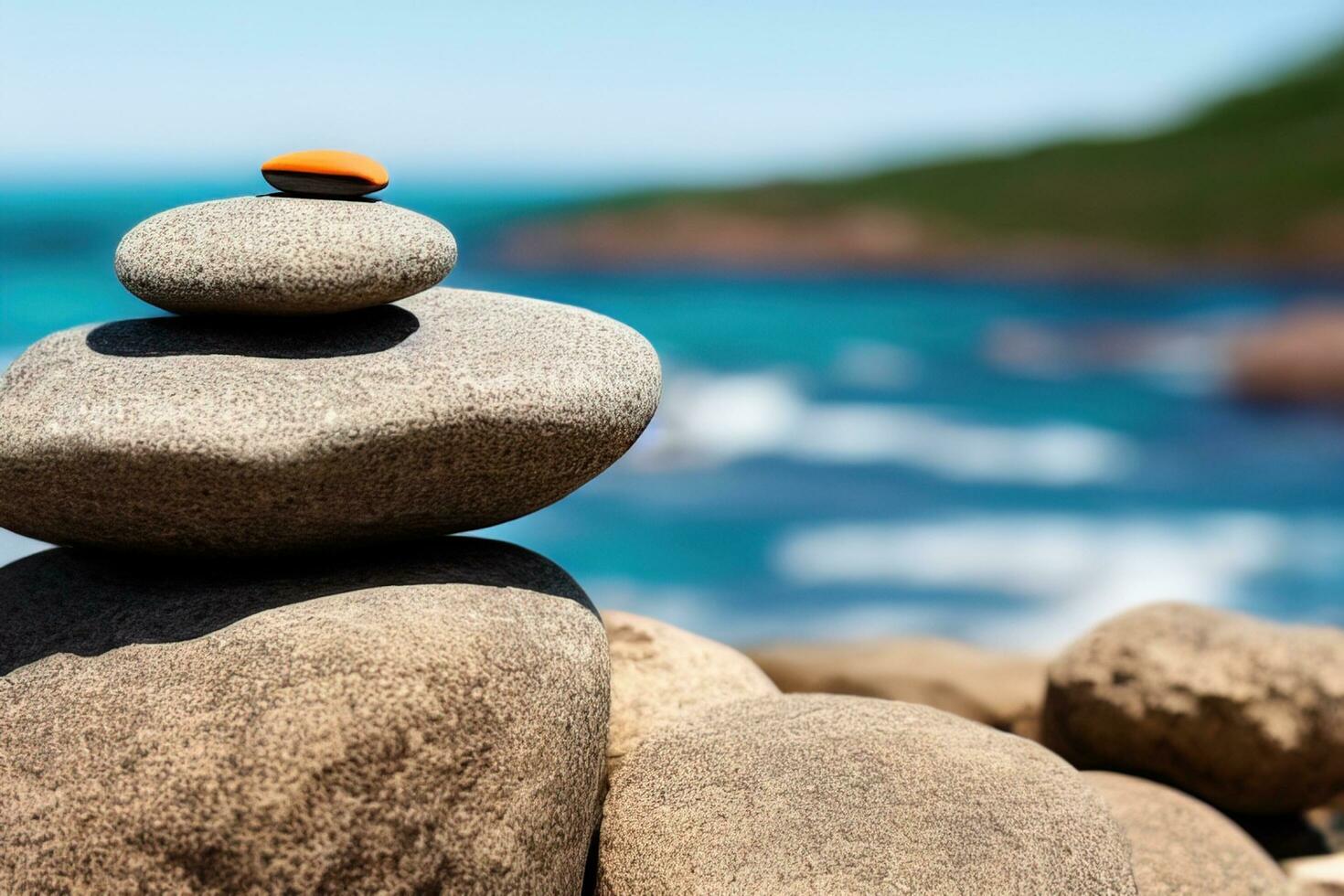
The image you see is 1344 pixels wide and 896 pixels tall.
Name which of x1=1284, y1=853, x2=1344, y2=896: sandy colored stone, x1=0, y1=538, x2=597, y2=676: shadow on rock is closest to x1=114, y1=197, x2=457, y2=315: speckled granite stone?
x1=0, y1=538, x2=597, y2=676: shadow on rock

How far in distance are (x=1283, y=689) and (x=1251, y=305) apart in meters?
22.7

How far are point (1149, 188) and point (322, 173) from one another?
89.9 ft

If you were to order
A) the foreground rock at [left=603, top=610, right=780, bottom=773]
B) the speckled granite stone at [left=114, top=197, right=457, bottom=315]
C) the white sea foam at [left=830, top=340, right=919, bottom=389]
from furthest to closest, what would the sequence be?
1. the white sea foam at [left=830, top=340, right=919, bottom=389]
2. the foreground rock at [left=603, top=610, right=780, bottom=773]
3. the speckled granite stone at [left=114, top=197, right=457, bottom=315]

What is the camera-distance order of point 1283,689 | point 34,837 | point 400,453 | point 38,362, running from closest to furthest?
point 34,837
point 400,453
point 38,362
point 1283,689

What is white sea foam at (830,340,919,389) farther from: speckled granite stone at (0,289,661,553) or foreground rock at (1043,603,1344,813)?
speckled granite stone at (0,289,661,553)

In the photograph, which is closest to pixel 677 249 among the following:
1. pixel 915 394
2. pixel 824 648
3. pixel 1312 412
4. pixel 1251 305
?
pixel 915 394

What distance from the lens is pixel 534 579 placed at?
335 cm

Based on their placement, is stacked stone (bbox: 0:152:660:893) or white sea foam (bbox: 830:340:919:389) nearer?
stacked stone (bbox: 0:152:660:893)

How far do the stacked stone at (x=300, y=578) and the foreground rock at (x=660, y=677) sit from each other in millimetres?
523

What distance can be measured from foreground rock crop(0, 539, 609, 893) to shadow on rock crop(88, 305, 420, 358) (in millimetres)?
596

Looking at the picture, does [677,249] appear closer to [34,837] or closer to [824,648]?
[824,648]

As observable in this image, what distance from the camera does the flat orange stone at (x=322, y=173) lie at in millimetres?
3285

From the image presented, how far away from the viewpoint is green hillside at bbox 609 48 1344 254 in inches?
1005

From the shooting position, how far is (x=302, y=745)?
2678 millimetres
